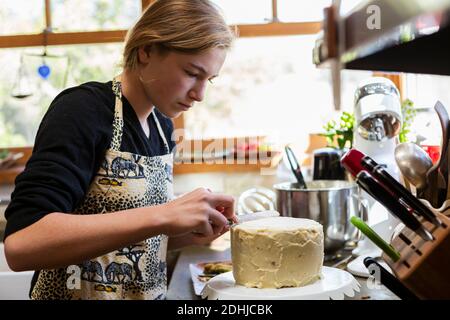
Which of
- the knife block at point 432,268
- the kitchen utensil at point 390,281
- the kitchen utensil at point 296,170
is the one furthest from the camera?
the kitchen utensil at point 296,170

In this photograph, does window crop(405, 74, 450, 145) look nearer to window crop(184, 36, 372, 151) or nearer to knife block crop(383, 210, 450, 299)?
window crop(184, 36, 372, 151)

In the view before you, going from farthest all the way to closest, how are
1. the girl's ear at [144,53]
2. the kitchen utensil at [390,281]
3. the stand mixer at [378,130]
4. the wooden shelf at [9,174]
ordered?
the wooden shelf at [9,174] → the stand mixer at [378,130] → the girl's ear at [144,53] → the kitchen utensil at [390,281]

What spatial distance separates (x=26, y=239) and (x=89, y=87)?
39 centimetres

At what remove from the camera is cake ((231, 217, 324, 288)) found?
3.43ft

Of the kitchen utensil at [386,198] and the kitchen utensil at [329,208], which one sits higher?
the kitchen utensil at [386,198]

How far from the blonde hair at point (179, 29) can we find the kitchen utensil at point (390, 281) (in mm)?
589

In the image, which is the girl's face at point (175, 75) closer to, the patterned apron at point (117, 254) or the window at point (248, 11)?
the patterned apron at point (117, 254)

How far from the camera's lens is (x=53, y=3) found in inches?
115

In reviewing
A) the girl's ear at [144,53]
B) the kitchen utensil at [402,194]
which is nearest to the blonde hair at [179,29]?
the girl's ear at [144,53]

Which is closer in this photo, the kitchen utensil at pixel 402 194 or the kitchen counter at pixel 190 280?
the kitchen utensil at pixel 402 194

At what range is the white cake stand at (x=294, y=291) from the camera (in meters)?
0.99

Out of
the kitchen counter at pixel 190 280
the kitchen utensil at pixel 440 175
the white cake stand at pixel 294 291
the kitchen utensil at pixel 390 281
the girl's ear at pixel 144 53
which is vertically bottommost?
the kitchen counter at pixel 190 280
